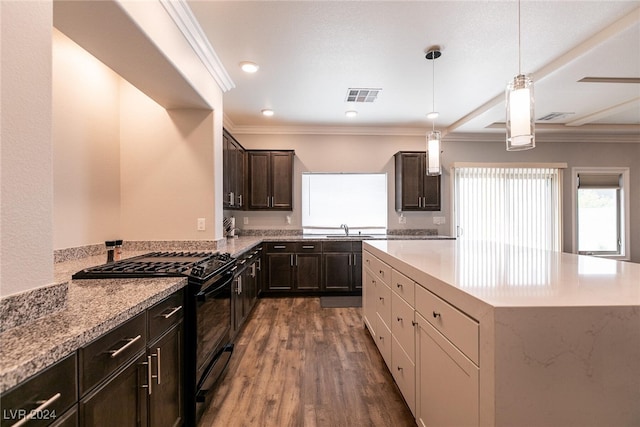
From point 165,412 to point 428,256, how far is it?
172cm

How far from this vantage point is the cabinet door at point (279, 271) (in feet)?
14.1

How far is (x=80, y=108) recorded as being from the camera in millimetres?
2182

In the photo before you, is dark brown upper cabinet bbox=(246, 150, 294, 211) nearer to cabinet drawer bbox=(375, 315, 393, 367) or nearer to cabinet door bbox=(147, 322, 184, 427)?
cabinet drawer bbox=(375, 315, 393, 367)

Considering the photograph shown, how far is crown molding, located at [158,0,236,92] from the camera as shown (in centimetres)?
196

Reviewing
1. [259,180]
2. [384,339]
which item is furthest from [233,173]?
[384,339]

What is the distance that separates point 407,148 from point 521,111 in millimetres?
3417

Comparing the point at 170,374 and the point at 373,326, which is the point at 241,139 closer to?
the point at 373,326

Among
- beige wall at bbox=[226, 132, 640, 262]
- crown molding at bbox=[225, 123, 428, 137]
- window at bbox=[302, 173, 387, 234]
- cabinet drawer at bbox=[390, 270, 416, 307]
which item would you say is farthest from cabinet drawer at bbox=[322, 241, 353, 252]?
cabinet drawer at bbox=[390, 270, 416, 307]

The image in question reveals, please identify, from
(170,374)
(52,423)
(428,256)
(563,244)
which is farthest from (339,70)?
(563,244)

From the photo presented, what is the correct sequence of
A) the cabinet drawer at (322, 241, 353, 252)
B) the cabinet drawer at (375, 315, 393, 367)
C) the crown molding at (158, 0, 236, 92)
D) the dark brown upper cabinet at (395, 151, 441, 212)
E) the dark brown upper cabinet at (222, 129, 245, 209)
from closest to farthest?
the crown molding at (158, 0, 236, 92), the cabinet drawer at (375, 315, 393, 367), the dark brown upper cabinet at (222, 129, 245, 209), the cabinet drawer at (322, 241, 353, 252), the dark brown upper cabinet at (395, 151, 441, 212)

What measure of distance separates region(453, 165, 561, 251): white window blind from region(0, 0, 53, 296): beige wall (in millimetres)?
5283

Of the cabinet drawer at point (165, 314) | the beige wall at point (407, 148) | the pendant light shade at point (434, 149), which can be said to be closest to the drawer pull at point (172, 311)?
the cabinet drawer at point (165, 314)

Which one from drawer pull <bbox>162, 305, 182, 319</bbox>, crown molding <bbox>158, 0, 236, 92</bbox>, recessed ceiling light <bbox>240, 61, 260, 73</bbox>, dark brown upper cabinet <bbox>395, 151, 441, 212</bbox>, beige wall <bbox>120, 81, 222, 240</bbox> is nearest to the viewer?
drawer pull <bbox>162, 305, 182, 319</bbox>

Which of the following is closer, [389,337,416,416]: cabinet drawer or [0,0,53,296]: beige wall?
[0,0,53,296]: beige wall
